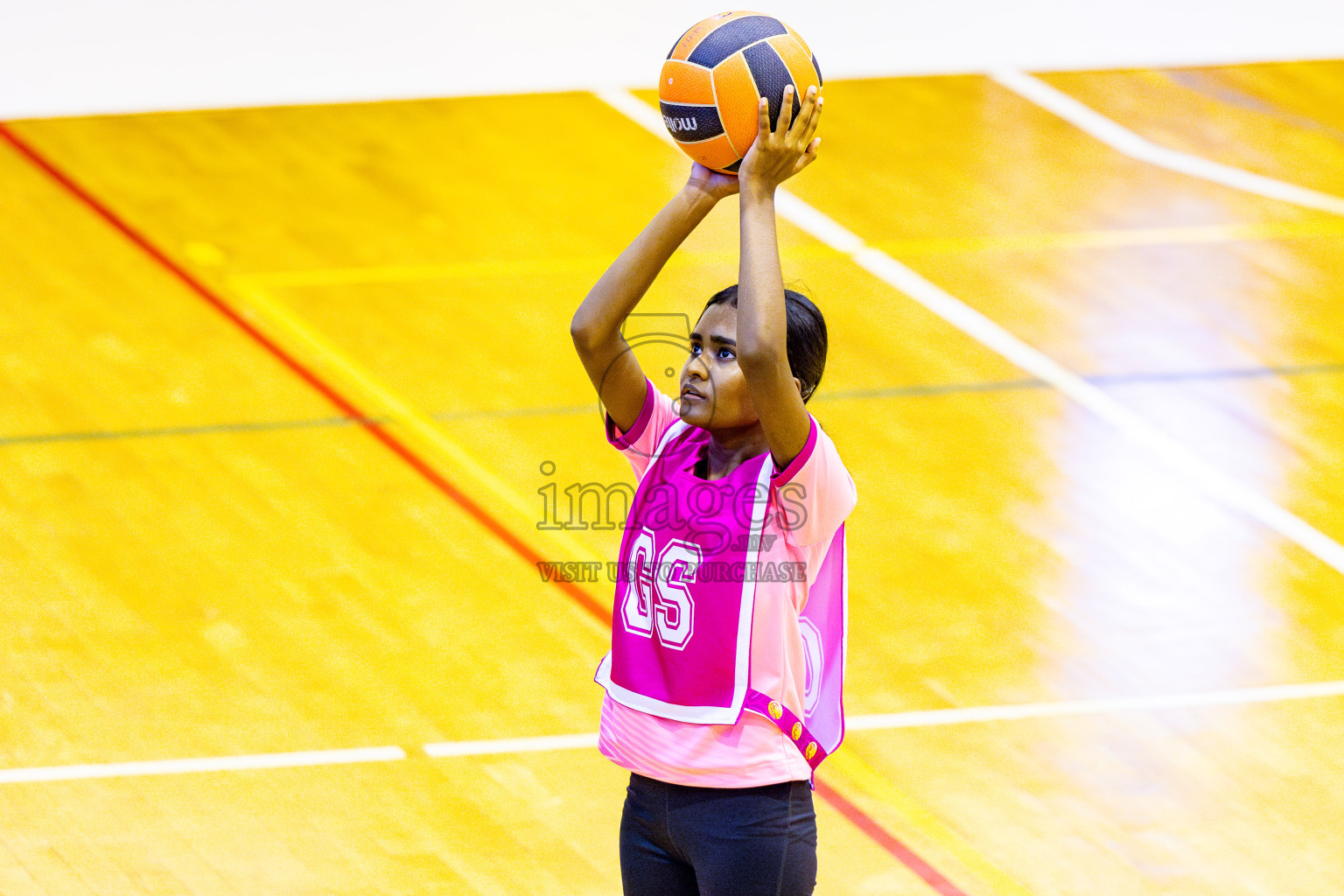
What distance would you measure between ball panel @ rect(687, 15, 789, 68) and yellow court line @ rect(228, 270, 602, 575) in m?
2.92

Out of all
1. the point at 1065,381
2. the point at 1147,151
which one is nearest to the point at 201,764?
the point at 1065,381

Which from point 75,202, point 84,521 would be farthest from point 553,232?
point 84,521

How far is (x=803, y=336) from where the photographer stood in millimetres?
2732

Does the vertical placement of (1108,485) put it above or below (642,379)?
below

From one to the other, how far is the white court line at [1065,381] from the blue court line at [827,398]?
0.15 metres

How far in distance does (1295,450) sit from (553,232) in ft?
11.1

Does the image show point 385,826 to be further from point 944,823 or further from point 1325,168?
point 1325,168

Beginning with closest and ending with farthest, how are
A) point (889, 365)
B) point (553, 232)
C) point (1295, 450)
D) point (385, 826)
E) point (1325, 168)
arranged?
point (385, 826) < point (1295, 450) < point (889, 365) < point (553, 232) < point (1325, 168)

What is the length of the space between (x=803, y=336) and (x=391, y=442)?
381 centimetres

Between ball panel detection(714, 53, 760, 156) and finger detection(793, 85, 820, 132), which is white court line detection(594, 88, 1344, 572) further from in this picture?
finger detection(793, 85, 820, 132)

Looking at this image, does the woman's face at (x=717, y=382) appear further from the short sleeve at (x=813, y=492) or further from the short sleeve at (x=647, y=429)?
the short sleeve at (x=647, y=429)

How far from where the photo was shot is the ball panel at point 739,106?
2.83m

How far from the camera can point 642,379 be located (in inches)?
114

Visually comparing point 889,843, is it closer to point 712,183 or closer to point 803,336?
point 803,336
